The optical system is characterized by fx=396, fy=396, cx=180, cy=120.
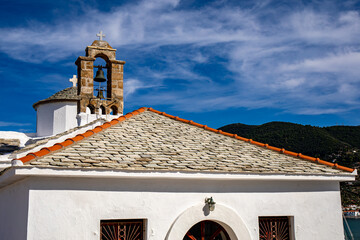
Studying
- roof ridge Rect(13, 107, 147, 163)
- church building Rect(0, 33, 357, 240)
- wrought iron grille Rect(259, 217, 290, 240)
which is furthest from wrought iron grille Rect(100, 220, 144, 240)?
wrought iron grille Rect(259, 217, 290, 240)

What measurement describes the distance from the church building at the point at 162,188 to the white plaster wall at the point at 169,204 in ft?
0.06

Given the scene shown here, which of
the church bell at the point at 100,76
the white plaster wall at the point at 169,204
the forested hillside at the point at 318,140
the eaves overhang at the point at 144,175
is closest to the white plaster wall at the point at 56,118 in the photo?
the church bell at the point at 100,76

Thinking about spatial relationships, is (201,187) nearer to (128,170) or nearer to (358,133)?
(128,170)

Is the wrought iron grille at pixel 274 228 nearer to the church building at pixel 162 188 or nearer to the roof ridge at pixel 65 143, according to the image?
the church building at pixel 162 188

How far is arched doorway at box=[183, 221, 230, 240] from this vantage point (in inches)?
341

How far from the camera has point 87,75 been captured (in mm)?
12648

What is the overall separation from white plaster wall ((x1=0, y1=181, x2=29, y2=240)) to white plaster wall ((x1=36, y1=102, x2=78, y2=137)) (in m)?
16.8

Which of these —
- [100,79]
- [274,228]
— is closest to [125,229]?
[274,228]

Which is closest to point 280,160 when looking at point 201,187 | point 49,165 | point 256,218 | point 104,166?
Answer: point 256,218

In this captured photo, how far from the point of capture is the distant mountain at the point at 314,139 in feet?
138

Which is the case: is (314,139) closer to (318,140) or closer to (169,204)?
(318,140)

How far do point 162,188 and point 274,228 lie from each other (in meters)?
2.93

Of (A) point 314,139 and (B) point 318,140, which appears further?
(A) point 314,139

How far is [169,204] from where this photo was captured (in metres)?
8.15
